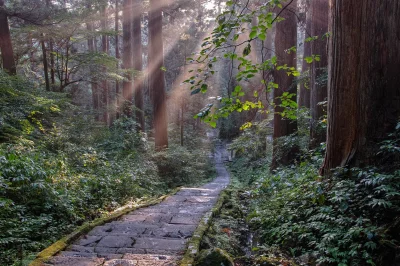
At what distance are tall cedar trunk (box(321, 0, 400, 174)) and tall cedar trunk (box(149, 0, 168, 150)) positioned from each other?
959 cm

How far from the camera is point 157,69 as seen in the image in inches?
547

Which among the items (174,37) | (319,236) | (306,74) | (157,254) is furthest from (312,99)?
(174,37)

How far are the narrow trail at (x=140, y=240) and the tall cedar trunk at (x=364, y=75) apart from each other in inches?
112

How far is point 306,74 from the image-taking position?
36.1ft

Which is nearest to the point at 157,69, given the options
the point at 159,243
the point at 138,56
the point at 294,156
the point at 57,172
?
the point at 138,56

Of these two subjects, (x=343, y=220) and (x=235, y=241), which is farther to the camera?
(x=235, y=241)

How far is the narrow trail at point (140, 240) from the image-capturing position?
359 centimetres

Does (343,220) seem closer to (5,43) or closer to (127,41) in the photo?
(5,43)

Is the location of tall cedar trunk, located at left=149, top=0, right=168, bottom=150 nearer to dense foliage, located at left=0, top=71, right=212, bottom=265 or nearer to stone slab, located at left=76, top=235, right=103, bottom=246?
dense foliage, located at left=0, top=71, right=212, bottom=265

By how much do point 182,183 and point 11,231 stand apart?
10.5 meters

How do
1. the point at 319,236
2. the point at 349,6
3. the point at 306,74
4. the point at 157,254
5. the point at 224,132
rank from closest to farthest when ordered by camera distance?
the point at 157,254 < the point at 319,236 < the point at 349,6 < the point at 306,74 < the point at 224,132

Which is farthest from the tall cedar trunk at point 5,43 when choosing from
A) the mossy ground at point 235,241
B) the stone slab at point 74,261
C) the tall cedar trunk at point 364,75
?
the tall cedar trunk at point 364,75

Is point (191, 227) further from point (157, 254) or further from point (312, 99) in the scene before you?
point (312, 99)

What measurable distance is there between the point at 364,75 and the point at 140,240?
160 inches
